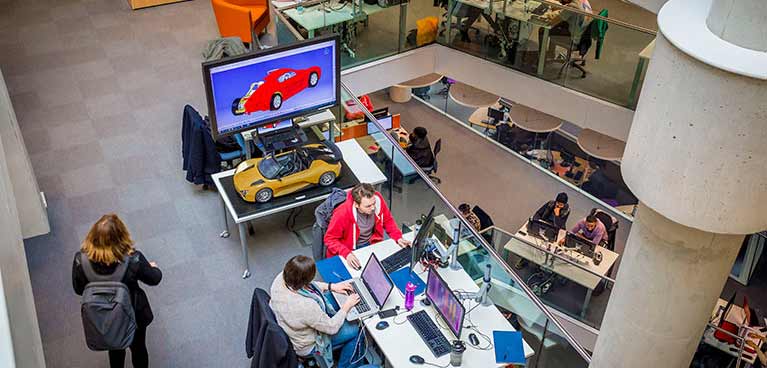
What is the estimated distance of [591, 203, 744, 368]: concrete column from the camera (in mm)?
3602

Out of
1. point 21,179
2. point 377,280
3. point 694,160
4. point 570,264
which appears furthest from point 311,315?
point 570,264

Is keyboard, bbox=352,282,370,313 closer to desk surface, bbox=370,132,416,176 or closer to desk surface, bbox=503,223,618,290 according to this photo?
desk surface, bbox=370,132,416,176

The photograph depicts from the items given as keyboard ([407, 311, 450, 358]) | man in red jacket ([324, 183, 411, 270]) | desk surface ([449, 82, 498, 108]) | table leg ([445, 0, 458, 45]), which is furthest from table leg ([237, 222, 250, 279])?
desk surface ([449, 82, 498, 108])

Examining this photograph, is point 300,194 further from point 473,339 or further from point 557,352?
point 557,352

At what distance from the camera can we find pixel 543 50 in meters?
9.48

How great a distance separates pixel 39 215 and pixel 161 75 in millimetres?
3360

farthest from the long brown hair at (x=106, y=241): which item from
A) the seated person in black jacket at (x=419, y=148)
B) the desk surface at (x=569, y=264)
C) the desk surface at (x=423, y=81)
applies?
the desk surface at (x=423, y=81)

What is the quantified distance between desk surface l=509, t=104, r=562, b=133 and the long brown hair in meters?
6.77

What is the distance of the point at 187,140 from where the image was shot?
7273 mm

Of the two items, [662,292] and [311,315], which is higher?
[662,292]

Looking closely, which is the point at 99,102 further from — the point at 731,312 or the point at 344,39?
the point at 731,312

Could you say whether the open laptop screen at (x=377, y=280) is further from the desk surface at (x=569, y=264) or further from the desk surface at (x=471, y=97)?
the desk surface at (x=471, y=97)

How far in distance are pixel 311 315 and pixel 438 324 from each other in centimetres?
91

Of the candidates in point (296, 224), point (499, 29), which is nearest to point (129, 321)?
point (296, 224)
